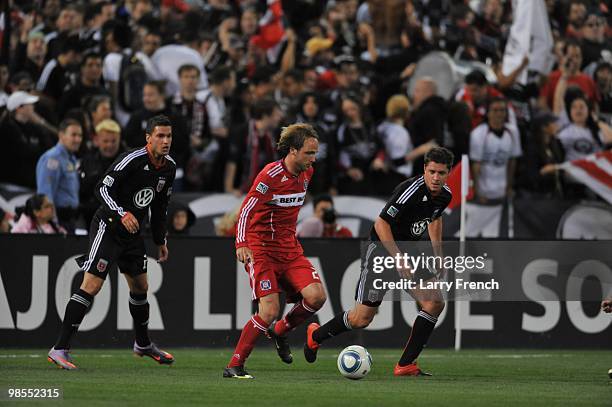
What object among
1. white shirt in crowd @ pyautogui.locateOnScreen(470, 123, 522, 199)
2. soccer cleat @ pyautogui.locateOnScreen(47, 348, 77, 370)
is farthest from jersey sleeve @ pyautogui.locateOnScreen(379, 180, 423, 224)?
white shirt in crowd @ pyautogui.locateOnScreen(470, 123, 522, 199)

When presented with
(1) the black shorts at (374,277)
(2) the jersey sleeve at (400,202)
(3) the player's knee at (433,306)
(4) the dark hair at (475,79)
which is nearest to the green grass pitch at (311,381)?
(3) the player's knee at (433,306)

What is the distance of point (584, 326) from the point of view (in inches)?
652

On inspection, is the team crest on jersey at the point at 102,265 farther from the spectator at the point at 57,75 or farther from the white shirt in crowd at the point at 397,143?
the white shirt in crowd at the point at 397,143

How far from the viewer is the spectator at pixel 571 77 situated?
20.0m

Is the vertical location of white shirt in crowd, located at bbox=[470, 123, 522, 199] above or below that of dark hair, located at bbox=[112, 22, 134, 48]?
below

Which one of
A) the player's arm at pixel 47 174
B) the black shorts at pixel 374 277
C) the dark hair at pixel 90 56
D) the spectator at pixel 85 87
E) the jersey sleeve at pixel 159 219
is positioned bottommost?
the black shorts at pixel 374 277

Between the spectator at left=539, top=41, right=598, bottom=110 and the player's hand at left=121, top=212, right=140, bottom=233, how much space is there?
9.59m

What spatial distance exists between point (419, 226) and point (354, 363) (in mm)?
1611

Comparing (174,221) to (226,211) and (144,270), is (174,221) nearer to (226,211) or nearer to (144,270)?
(226,211)

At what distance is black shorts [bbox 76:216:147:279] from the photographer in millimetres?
12797

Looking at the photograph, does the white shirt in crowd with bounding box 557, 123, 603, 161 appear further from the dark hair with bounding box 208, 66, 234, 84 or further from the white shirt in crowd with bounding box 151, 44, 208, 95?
the white shirt in crowd with bounding box 151, 44, 208, 95

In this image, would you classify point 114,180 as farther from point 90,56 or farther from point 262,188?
point 90,56

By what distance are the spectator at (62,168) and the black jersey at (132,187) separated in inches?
118

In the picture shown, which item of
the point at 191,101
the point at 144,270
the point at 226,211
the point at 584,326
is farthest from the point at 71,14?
the point at 584,326
